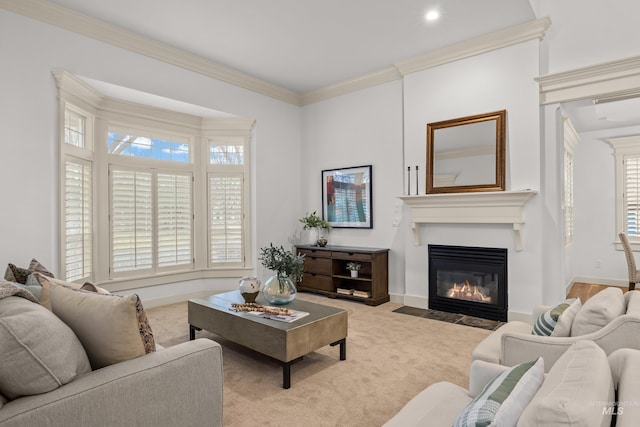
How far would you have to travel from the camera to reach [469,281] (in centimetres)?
445

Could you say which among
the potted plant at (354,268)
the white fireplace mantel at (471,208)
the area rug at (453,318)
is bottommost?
the area rug at (453,318)

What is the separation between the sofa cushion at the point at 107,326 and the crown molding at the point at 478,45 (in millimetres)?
4338

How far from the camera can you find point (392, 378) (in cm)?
275

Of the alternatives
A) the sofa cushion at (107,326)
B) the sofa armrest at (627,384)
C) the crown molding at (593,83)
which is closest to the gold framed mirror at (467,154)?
the crown molding at (593,83)

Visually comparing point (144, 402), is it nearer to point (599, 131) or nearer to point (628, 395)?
point (628, 395)

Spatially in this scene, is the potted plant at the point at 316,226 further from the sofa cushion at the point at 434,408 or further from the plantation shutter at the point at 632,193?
the plantation shutter at the point at 632,193

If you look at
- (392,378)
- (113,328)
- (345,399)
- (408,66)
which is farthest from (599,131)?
(113,328)

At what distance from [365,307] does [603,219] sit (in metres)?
4.88

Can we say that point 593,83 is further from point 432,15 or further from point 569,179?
point 569,179

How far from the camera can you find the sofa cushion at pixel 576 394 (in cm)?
79

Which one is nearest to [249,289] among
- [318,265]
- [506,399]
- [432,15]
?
[318,265]

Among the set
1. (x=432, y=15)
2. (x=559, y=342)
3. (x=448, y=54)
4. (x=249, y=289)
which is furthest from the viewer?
(x=448, y=54)

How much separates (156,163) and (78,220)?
127cm

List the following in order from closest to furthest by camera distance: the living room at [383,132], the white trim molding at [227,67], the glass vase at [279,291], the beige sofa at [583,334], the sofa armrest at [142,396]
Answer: the sofa armrest at [142,396]
the beige sofa at [583,334]
the glass vase at [279,291]
the living room at [383,132]
the white trim molding at [227,67]
